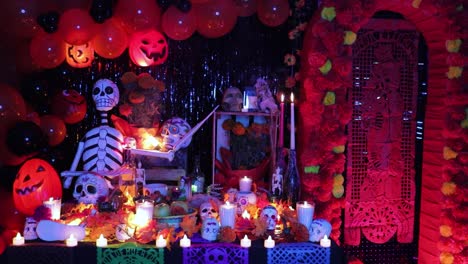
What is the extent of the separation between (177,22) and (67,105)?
1.08 metres

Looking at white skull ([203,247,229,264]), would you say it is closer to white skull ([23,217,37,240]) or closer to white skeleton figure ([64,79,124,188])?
white skull ([23,217,37,240])

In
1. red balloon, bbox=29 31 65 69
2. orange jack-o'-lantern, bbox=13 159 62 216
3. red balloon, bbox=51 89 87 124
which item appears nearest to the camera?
orange jack-o'-lantern, bbox=13 159 62 216

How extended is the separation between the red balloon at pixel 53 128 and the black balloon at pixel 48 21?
0.68 m

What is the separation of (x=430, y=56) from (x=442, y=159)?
2.89 feet

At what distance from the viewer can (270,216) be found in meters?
2.99

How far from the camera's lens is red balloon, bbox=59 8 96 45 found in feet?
11.1

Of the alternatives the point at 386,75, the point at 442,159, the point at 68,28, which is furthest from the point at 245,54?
the point at 442,159

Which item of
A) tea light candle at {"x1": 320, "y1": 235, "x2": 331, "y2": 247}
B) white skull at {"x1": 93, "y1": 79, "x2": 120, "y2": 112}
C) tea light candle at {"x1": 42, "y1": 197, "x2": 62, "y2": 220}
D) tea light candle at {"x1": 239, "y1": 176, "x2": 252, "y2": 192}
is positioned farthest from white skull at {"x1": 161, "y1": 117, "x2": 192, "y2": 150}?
tea light candle at {"x1": 320, "y1": 235, "x2": 331, "y2": 247}

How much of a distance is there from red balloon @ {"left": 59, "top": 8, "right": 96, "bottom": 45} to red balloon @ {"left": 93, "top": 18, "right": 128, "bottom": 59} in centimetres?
9

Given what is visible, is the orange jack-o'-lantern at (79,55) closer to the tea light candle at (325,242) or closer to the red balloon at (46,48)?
the red balloon at (46,48)

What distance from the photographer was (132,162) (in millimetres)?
3537

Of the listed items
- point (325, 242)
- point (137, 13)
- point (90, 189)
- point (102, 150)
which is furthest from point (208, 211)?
point (137, 13)

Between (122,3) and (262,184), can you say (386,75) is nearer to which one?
(262,184)

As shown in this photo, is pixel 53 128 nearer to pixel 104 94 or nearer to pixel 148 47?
pixel 104 94
